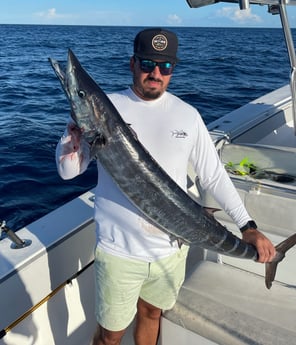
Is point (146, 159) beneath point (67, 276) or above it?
above

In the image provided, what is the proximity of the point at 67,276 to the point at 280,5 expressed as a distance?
2.71 m

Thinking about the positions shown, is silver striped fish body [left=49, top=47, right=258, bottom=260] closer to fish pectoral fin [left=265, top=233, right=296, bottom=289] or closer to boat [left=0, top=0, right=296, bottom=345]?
fish pectoral fin [left=265, top=233, right=296, bottom=289]

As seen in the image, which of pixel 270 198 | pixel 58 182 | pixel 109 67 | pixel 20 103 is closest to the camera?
pixel 270 198

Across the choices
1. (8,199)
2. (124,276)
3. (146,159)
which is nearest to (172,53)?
(146,159)

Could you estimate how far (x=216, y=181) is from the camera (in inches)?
102

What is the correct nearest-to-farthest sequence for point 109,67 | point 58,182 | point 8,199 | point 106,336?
1. point 106,336
2. point 8,199
3. point 58,182
4. point 109,67

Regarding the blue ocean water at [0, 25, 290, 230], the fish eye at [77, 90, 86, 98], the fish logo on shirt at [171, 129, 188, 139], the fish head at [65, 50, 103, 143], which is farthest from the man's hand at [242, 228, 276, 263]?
the blue ocean water at [0, 25, 290, 230]

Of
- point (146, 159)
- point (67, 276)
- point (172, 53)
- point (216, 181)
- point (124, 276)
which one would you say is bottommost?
point (67, 276)

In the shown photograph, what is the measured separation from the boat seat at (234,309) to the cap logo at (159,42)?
170cm

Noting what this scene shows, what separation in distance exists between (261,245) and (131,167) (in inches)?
A: 38.3

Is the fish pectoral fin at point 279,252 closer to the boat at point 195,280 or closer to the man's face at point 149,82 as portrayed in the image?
the boat at point 195,280

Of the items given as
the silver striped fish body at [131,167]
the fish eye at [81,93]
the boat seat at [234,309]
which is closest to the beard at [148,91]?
the silver striped fish body at [131,167]

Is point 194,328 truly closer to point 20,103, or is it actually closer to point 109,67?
point 20,103

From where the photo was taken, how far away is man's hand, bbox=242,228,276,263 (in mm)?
2479
